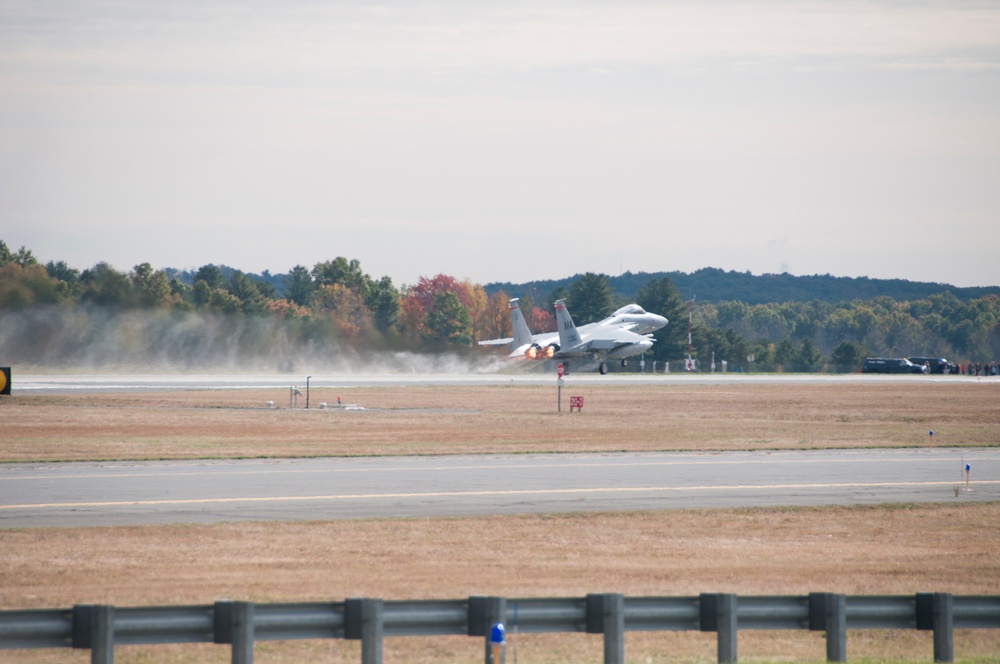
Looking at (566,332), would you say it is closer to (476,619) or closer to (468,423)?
(468,423)

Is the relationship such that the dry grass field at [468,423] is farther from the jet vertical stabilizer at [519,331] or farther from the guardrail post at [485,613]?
the guardrail post at [485,613]

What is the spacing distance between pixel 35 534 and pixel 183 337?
74874 millimetres

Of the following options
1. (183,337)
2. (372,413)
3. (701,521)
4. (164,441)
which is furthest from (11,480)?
(183,337)

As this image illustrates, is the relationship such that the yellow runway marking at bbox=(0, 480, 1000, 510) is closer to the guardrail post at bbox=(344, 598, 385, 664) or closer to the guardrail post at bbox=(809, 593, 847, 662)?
the guardrail post at bbox=(344, 598, 385, 664)

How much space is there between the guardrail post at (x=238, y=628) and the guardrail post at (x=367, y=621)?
0.83m

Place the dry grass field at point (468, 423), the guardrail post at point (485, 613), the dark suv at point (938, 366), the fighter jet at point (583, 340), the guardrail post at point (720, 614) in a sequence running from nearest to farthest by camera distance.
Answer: the guardrail post at point (485, 613), the guardrail post at point (720, 614), the dry grass field at point (468, 423), the fighter jet at point (583, 340), the dark suv at point (938, 366)

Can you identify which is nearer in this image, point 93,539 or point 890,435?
point 93,539

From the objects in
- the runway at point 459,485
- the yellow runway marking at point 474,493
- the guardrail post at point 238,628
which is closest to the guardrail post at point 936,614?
the guardrail post at point 238,628

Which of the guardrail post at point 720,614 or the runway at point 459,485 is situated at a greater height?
the guardrail post at point 720,614

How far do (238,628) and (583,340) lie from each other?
3522 inches

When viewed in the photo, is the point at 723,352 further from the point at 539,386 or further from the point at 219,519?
the point at 219,519

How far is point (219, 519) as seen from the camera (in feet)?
71.1

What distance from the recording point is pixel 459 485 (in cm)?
2742

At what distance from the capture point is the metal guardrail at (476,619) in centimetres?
963
